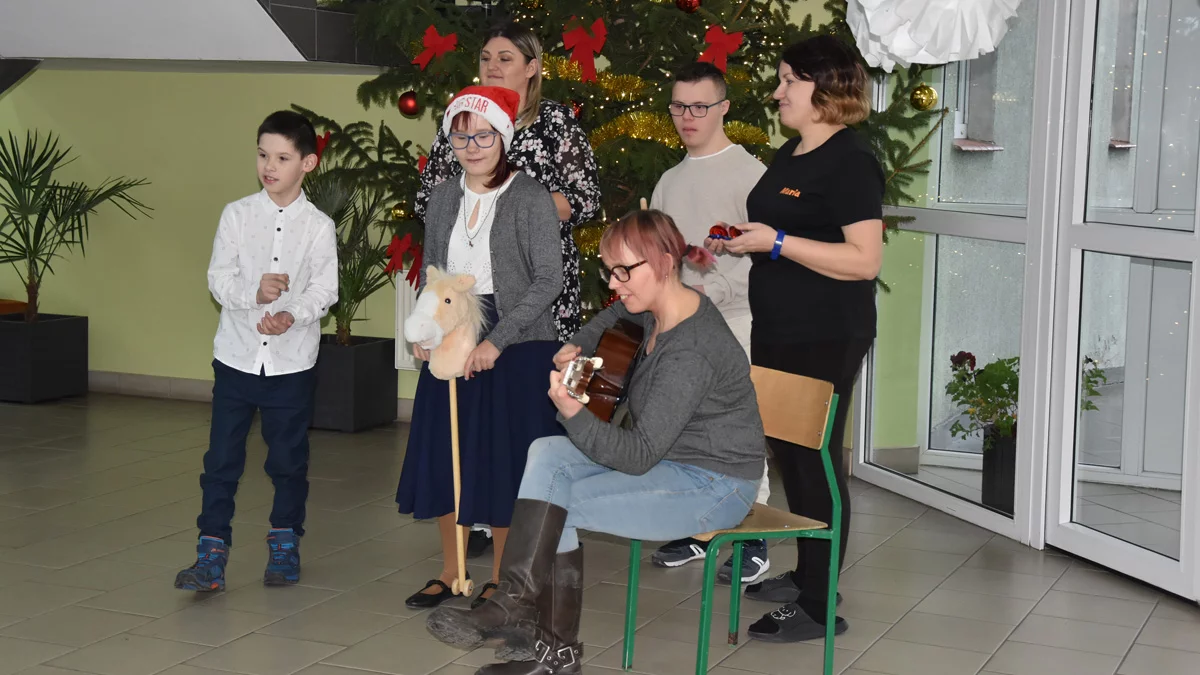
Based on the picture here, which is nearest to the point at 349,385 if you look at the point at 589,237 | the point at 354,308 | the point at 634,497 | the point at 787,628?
the point at 354,308

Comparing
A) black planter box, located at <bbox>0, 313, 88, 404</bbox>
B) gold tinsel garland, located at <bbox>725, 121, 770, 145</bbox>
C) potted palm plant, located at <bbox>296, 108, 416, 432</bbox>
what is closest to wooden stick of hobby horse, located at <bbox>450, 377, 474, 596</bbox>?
gold tinsel garland, located at <bbox>725, 121, 770, 145</bbox>

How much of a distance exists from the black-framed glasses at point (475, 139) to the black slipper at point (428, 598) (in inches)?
47.1

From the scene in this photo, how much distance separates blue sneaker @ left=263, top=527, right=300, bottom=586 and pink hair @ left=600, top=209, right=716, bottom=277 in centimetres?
148

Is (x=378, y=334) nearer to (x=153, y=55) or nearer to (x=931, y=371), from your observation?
(x=153, y=55)

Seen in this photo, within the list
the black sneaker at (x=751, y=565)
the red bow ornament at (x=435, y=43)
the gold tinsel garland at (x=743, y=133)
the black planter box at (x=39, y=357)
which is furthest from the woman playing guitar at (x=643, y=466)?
the black planter box at (x=39, y=357)

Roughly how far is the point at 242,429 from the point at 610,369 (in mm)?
1274

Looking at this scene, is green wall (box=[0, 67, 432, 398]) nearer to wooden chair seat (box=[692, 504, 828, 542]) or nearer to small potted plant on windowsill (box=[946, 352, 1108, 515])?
small potted plant on windowsill (box=[946, 352, 1108, 515])

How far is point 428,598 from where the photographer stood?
12.1 feet

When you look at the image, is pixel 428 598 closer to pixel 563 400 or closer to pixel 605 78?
pixel 563 400

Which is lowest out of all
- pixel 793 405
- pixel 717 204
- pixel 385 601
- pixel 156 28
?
pixel 385 601

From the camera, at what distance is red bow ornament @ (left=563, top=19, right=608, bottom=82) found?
179 inches

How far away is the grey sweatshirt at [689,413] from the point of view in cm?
282

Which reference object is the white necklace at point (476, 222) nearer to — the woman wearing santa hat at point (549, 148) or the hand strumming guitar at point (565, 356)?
the woman wearing santa hat at point (549, 148)

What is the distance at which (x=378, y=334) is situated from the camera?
6414 millimetres
